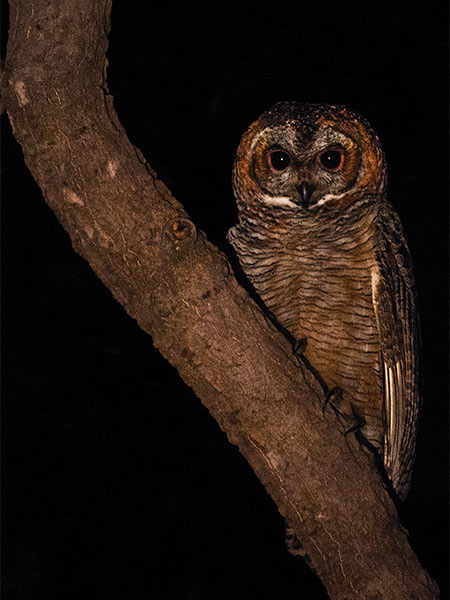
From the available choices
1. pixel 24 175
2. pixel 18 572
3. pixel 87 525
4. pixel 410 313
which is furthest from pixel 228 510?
pixel 24 175

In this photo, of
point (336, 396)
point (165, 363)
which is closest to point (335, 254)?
point (336, 396)

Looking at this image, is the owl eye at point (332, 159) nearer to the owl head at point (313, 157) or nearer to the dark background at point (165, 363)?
the owl head at point (313, 157)

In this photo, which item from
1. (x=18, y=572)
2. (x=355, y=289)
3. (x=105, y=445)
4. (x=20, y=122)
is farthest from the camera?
(x=105, y=445)

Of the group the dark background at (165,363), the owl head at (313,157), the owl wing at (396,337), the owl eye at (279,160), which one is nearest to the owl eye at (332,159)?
the owl head at (313,157)

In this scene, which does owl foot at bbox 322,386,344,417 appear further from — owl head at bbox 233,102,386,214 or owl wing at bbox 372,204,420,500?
owl head at bbox 233,102,386,214

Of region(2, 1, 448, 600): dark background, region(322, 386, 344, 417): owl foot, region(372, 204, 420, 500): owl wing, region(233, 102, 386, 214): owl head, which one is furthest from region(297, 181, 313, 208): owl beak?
region(2, 1, 448, 600): dark background

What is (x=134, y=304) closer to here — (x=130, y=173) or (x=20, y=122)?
(x=130, y=173)
